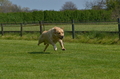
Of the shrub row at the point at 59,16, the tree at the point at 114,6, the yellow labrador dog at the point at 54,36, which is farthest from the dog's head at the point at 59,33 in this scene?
the shrub row at the point at 59,16

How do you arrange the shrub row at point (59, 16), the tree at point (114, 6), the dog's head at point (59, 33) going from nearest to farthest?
the dog's head at point (59, 33) → the tree at point (114, 6) → the shrub row at point (59, 16)

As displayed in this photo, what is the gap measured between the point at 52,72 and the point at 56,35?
3713 millimetres

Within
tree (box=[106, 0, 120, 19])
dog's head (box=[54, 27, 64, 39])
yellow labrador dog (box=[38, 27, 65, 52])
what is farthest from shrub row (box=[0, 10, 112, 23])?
dog's head (box=[54, 27, 64, 39])

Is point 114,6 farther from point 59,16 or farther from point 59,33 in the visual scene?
point 59,33

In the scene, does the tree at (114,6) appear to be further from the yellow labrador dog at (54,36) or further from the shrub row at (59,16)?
the yellow labrador dog at (54,36)

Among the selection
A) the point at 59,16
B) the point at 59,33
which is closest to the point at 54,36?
the point at 59,33

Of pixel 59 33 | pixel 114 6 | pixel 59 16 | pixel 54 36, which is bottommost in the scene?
pixel 54 36

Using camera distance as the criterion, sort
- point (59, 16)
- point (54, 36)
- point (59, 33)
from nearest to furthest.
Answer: point (59, 33), point (54, 36), point (59, 16)

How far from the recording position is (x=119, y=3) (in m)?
43.6

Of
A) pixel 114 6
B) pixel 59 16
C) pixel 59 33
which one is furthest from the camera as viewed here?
pixel 59 16

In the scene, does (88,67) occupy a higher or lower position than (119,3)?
lower

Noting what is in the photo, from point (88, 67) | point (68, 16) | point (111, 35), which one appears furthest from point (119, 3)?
point (88, 67)

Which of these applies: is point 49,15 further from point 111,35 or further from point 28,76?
point 28,76

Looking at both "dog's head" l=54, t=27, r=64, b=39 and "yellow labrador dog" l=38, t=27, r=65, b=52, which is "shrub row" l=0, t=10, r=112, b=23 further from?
"dog's head" l=54, t=27, r=64, b=39
